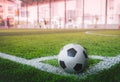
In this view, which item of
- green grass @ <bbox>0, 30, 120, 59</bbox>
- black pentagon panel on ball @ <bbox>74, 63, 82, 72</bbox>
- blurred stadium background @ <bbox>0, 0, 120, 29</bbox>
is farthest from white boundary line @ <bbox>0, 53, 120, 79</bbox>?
blurred stadium background @ <bbox>0, 0, 120, 29</bbox>

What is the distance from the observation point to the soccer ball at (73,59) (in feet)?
9.77

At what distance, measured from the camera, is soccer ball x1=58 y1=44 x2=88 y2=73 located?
298cm

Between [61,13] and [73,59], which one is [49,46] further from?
[61,13]

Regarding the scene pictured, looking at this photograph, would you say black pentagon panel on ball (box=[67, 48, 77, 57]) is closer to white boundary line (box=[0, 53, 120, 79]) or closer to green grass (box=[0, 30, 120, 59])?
white boundary line (box=[0, 53, 120, 79])

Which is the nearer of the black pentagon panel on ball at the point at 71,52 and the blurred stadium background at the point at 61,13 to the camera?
the black pentagon panel on ball at the point at 71,52

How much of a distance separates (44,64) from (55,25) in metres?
18.3

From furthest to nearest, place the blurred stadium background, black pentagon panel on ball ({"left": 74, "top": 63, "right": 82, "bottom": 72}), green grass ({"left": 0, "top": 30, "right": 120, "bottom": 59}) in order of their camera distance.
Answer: the blurred stadium background
green grass ({"left": 0, "top": 30, "right": 120, "bottom": 59})
black pentagon panel on ball ({"left": 74, "top": 63, "right": 82, "bottom": 72})

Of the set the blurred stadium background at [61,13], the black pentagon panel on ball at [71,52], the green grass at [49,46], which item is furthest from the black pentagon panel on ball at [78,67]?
the blurred stadium background at [61,13]

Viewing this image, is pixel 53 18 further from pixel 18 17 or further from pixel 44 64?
pixel 44 64

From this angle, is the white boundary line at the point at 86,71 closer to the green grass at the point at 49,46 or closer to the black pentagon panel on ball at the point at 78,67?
the black pentagon panel on ball at the point at 78,67

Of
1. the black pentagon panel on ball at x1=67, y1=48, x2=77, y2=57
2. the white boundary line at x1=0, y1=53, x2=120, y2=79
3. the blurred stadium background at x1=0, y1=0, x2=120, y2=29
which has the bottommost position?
the white boundary line at x1=0, y1=53, x2=120, y2=79

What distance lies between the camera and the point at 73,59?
2.99 m

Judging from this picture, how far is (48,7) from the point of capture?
22562 mm

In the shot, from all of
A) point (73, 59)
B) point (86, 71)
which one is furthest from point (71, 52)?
point (86, 71)
